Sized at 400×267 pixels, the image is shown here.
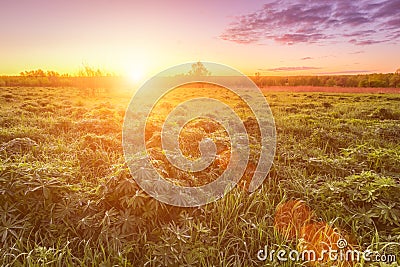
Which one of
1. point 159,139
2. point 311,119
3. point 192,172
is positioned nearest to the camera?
point 192,172

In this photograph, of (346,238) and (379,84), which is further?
(379,84)

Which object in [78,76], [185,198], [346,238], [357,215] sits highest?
[78,76]

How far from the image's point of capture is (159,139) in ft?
14.7

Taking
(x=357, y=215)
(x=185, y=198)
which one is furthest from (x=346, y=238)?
(x=185, y=198)

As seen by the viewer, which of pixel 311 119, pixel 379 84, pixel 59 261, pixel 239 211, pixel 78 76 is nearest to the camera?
pixel 59 261

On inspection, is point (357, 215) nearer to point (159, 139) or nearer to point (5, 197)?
point (159, 139)

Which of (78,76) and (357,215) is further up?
(78,76)

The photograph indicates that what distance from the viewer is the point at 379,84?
28.1 meters

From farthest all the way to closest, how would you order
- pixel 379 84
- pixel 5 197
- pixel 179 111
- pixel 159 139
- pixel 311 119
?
pixel 379 84 < pixel 179 111 < pixel 311 119 < pixel 159 139 < pixel 5 197

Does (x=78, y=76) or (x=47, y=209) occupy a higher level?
(x=78, y=76)

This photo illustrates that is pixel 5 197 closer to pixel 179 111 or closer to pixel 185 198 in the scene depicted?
pixel 185 198

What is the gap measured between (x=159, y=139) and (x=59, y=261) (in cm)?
258

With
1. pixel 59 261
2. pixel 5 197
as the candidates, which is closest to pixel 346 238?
pixel 59 261

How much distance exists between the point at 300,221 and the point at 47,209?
272 centimetres
